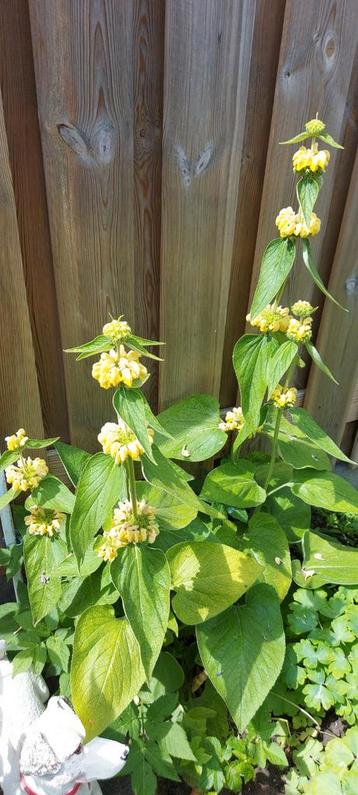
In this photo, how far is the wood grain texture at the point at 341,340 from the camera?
7.05 feet

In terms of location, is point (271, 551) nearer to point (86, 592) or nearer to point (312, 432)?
point (312, 432)

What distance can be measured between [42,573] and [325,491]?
0.98 metres

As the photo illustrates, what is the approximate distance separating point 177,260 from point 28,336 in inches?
22.4

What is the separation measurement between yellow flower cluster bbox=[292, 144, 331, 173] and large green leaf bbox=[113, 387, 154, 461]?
72 cm

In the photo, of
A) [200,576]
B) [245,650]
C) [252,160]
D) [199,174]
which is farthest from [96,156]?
[245,650]

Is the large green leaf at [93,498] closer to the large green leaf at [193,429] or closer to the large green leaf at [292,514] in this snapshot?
the large green leaf at [193,429]

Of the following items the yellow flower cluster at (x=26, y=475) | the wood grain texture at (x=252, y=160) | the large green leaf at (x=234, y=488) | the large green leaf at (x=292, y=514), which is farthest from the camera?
the large green leaf at (x=292, y=514)

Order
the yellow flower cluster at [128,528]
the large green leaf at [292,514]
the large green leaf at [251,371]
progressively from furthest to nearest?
1. the large green leaf at [292,514]
2. the large green leaf at [251,371]
3. the yellow flower cluster at [128,528]

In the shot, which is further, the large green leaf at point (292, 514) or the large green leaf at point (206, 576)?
the large green leaf at point (292, 514)

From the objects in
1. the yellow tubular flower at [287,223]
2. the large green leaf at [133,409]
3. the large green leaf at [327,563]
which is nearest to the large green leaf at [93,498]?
the large green leaf at [133,409]

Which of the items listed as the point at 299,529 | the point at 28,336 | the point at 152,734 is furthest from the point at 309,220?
the point at 152,734

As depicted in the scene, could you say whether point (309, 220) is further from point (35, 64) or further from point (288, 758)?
point (288, 758)

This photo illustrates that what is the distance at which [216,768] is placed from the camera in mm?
1694

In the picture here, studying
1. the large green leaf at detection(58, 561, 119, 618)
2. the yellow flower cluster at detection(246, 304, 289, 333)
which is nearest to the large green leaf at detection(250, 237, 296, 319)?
the yellow flower cluster at detection(246, 304, 289, 333)
